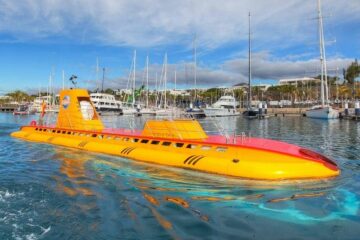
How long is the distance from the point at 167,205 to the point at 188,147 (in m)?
7.56

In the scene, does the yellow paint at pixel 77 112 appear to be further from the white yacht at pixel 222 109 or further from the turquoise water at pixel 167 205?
the white yacht at pixel 222 109

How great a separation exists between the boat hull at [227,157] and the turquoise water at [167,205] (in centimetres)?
53

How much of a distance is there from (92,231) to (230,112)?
297ft

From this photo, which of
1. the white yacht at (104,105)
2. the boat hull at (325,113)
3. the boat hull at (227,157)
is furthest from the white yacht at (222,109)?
the boat hull at (227,157)

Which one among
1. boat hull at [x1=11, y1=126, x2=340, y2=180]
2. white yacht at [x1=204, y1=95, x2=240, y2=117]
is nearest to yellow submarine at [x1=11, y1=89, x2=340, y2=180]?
boat hull at [x1=11, y1=126, x2=340, y2=180]

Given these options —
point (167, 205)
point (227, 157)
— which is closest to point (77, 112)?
point (227, 157)

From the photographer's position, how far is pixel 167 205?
13055mm

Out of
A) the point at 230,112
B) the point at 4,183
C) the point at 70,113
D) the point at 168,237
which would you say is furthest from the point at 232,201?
the point at 230,112

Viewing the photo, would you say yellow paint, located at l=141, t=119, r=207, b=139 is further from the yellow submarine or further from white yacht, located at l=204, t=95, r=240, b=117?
white yacht, located at l=204, t=95, r=240, b=117

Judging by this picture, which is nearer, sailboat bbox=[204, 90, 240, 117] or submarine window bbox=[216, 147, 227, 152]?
submarine window bbox=[216, 147, 227, 152]

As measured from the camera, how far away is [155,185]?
16.2 m

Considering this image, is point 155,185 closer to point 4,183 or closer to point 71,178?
point 71,178

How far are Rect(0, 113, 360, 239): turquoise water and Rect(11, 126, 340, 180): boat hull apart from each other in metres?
0.53

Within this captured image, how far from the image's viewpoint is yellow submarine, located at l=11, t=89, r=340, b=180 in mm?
16297
